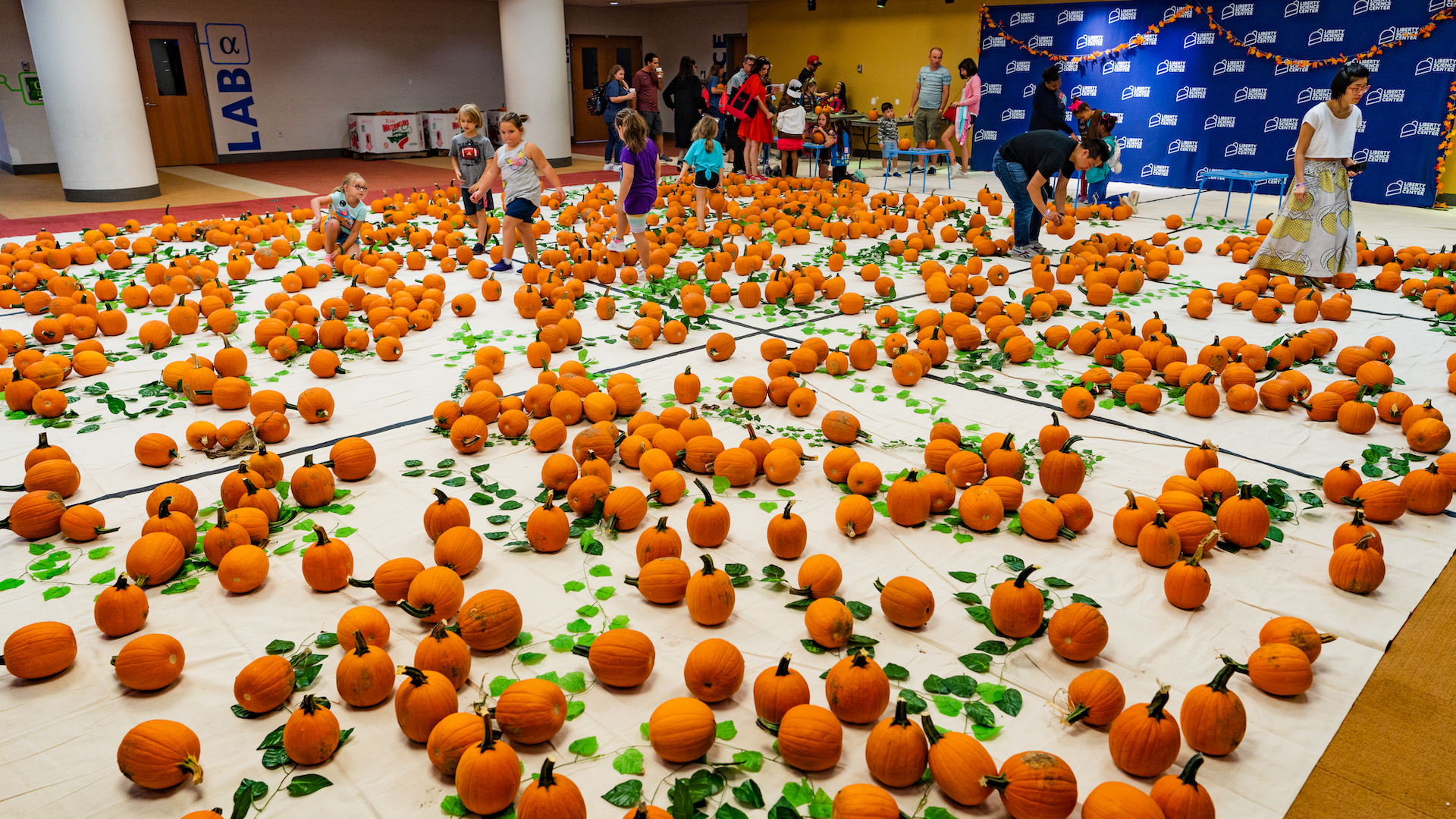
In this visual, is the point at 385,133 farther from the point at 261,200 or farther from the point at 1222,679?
the point at 1222,679

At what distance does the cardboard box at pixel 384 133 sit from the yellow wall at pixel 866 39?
390 inches

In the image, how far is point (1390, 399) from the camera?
4801 mm

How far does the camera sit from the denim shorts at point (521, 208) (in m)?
8.54

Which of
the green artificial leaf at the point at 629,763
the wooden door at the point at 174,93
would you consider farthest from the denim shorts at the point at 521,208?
the wooden door at the point at 174,93

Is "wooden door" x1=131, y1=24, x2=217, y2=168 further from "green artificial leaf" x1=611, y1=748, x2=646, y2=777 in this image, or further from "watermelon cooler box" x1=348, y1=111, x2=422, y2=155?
"green artificial leaf" x1=611, y1=748, x2=646, y2=777

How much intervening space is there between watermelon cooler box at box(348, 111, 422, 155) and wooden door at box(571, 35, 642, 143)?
6235 mm

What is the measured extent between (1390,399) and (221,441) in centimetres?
648

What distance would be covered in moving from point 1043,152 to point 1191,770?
7.81 meters

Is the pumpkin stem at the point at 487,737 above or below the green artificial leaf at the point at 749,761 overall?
above

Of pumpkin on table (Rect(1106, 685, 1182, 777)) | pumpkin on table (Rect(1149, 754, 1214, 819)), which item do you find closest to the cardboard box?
pumpkin on table (Rect(1106, 685, 1182, 777))

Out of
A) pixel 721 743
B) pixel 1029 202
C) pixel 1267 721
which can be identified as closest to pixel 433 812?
pixel 721 743

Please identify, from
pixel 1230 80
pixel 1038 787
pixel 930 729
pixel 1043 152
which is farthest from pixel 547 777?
pixel 1230 80

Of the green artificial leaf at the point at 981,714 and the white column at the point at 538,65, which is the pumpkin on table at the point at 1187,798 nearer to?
the green artificial leaf at the point at 981,714

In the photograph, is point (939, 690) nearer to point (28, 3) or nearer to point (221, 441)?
point (221, 441)
